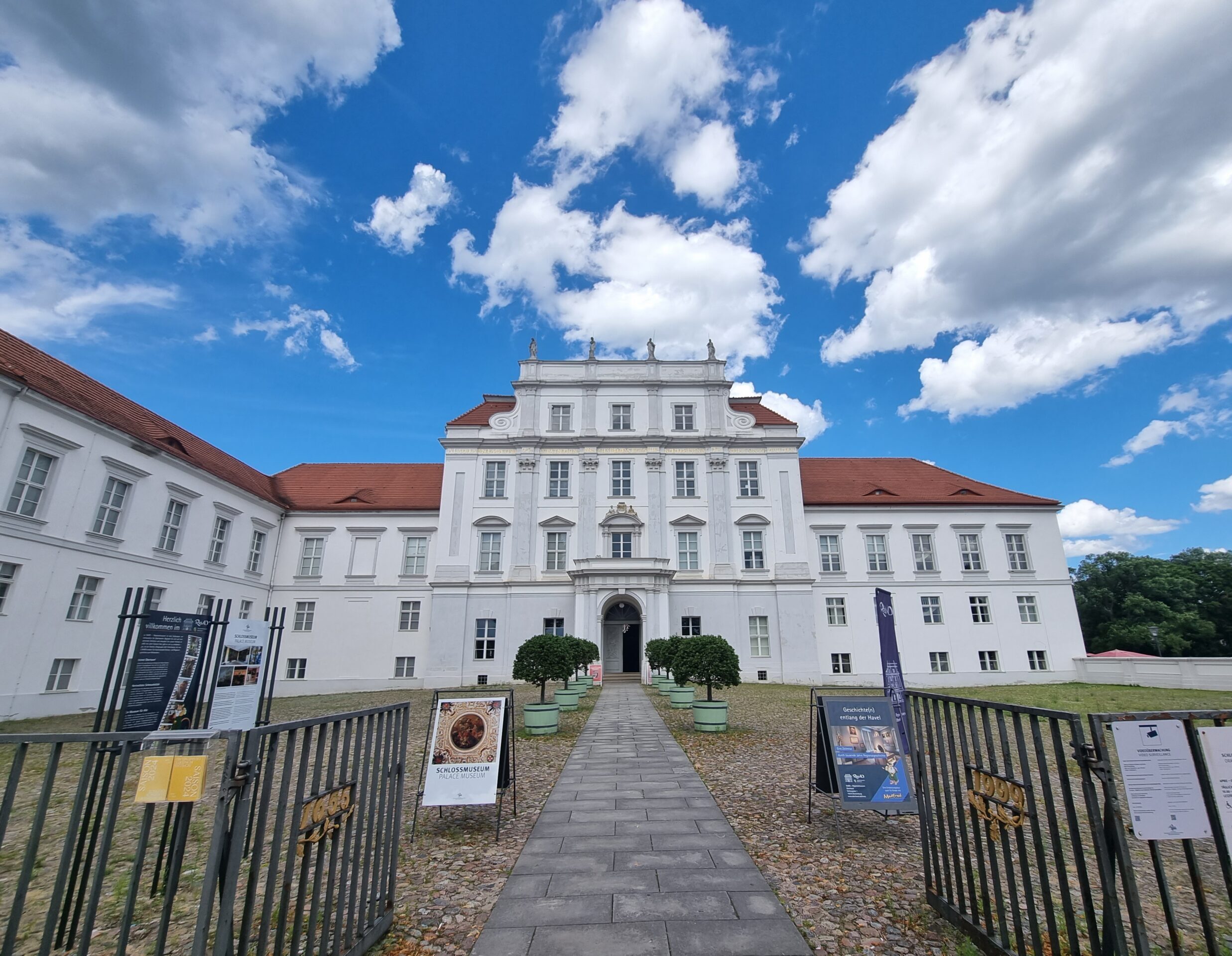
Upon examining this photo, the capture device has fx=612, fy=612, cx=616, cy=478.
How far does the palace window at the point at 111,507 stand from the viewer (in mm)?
19672

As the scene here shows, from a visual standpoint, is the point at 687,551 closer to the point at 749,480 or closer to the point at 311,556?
the point at 749,480

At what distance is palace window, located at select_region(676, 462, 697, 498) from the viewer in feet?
98.1

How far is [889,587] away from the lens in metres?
29.0

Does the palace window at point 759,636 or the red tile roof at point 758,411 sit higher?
the red tile roof at point 758,411

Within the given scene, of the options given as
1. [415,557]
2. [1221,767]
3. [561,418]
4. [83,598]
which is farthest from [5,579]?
[1221,767]

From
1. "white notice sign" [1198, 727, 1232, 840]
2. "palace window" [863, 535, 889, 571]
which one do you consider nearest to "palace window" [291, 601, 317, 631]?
"palace window" [863, 535, 889, 571]

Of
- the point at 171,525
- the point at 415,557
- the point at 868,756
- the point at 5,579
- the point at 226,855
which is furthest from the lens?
the point at 415,557

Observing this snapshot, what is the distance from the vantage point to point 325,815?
3.65 m

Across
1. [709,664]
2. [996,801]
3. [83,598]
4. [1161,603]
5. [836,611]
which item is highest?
[1161,603]

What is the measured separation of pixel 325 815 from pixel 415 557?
27428mm

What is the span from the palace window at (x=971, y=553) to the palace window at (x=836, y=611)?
621 centimetres

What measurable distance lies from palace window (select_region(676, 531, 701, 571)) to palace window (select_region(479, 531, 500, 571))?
334 inches

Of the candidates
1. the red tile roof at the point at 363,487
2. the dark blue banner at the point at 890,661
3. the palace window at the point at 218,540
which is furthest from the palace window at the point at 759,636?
the palace window at the point at 218,540

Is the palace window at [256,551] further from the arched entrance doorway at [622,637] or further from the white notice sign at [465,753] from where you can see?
the white notice sign at [465,753]
